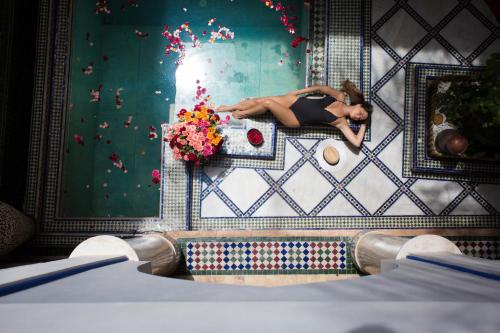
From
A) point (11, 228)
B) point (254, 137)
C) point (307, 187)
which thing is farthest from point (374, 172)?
point (11, 228)

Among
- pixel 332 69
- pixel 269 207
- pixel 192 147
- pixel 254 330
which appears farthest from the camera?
pixel 332 69

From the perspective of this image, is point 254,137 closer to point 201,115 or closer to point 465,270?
point 201,115

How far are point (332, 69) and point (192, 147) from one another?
2.17 metres

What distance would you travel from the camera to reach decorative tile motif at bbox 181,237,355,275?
14.6ft

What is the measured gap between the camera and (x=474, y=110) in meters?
4.07

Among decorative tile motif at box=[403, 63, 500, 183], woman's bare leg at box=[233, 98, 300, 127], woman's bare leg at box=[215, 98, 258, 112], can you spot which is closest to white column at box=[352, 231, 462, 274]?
decorative tile motif at box=[403, 63, 500, 183]

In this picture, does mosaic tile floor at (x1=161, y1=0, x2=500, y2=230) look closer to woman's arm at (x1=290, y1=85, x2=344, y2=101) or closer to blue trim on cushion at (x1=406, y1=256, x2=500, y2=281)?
woman's arm at (x1=290, y1=85, x2=344, y2=101)

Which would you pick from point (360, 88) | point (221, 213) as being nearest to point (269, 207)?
point (221, 213)

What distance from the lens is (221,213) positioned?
4.59 meters

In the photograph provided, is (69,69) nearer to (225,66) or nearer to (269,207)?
(225,66)

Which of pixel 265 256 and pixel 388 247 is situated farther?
pixel 265 256

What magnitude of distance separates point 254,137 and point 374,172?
1.64m

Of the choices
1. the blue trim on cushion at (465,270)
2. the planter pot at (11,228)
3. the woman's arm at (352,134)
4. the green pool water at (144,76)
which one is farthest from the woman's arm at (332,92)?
the planter pot at (11,228)

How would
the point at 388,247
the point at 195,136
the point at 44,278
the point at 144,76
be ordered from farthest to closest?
1. the point at 144,76
2. the point at 195,136
3. the point at 388,247
4. the point at 44,278
